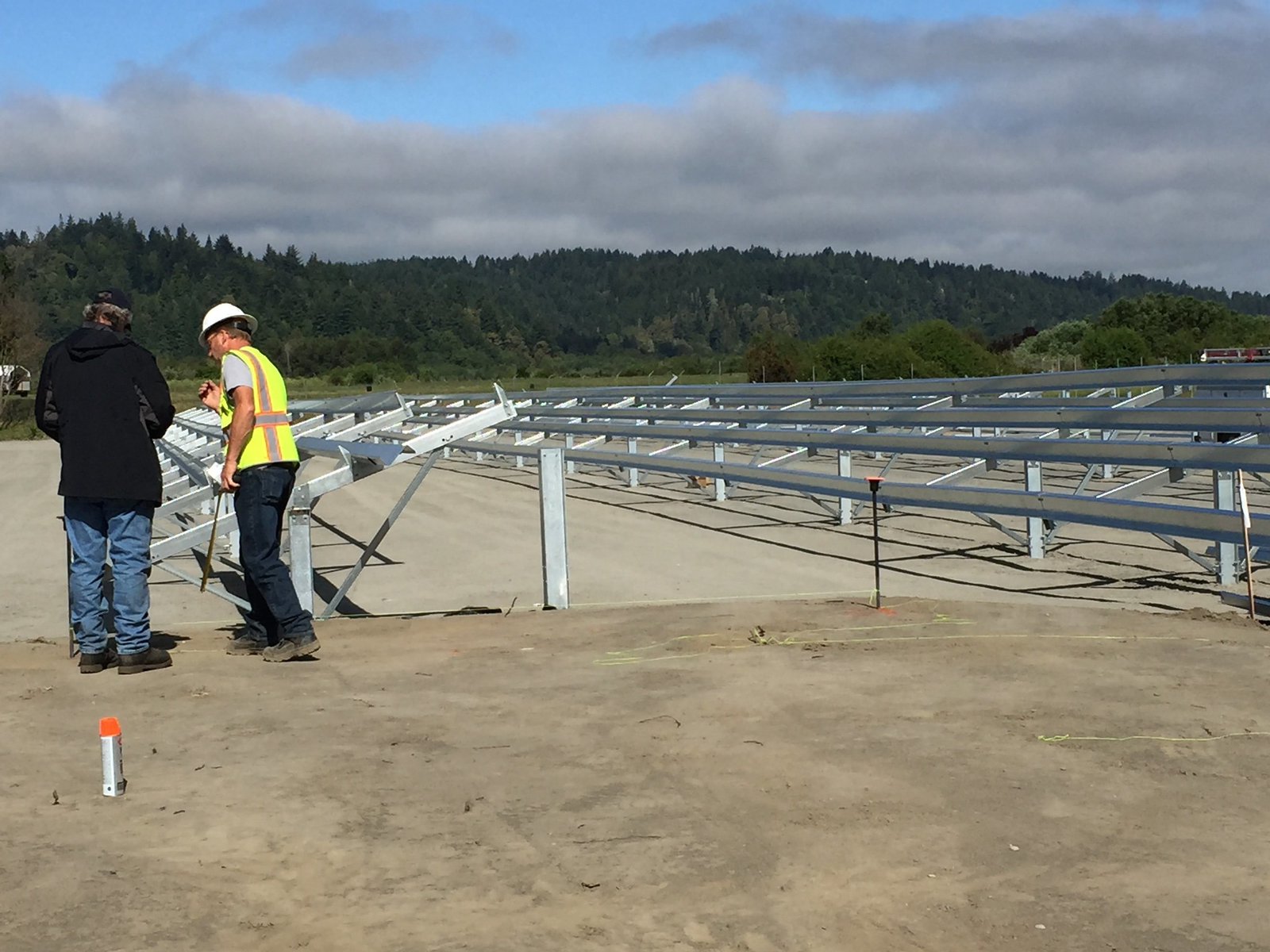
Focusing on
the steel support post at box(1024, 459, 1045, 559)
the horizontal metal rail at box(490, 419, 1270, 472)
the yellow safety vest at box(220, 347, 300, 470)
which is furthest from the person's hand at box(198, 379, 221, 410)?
the steel support post at box(1024, 459, 1045, 559)

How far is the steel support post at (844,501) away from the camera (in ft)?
44.4

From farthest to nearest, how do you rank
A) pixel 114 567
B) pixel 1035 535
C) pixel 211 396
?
pixel 1035 535 < pixel 211 396 < pixel 114 567

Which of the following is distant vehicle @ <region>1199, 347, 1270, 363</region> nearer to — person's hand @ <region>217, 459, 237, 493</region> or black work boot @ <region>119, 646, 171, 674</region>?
person's hand @ <region>217, 459, 237, 493</region>

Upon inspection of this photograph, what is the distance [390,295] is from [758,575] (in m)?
161

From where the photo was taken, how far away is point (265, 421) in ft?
23.9

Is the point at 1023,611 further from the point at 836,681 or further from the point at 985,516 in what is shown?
the point at 985,516

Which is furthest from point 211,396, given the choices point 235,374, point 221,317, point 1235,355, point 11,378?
point 11,378

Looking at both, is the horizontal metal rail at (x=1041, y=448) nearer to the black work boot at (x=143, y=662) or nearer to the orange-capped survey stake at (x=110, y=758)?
the black work boot at (x=143, y=662)

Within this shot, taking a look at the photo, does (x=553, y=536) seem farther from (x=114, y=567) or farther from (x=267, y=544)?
(x=114, y=567)

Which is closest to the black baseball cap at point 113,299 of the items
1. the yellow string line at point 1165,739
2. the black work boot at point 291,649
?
the black work boot at point 291,649

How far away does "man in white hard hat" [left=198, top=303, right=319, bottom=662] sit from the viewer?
720 cm

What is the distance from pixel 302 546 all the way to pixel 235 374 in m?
1.40

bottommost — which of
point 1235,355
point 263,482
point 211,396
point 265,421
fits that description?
point 263,482

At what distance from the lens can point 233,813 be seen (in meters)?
4.49
